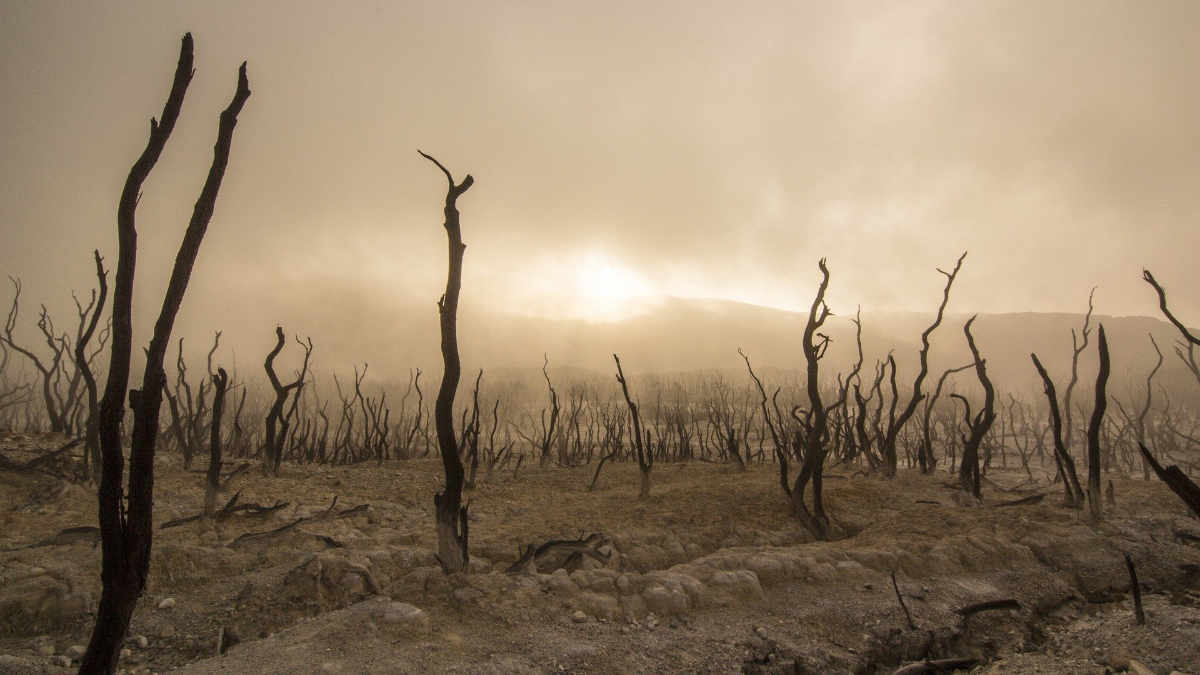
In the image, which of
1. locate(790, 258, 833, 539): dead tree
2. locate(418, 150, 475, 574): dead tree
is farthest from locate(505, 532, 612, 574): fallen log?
locate(790, 258, 833, 539): dead tree

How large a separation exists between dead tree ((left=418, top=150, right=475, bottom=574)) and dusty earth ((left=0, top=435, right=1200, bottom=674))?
0.94 ft

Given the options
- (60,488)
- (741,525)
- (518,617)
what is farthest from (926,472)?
(60,488)

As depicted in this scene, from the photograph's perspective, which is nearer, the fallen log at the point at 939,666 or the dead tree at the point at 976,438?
the fallen log at the point at 939,666

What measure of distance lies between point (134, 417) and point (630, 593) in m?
3.46

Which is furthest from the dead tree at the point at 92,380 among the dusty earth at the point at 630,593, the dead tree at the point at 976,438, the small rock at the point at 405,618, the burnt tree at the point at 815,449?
the dead tree at the point at 976,438

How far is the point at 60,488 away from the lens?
6.82 meters

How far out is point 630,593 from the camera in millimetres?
4359

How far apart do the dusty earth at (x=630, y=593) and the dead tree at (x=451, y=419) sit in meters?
0.29

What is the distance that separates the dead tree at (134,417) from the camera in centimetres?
241

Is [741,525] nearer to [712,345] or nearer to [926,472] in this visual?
[926,472]

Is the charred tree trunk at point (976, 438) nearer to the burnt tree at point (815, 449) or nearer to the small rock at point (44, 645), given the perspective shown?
the burnt tree at point (815, 449)

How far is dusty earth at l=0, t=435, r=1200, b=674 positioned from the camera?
3.60 meters

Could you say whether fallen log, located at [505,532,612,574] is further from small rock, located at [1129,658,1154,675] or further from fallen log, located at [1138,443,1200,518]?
fallen log, located at [1138,443,1200,518]

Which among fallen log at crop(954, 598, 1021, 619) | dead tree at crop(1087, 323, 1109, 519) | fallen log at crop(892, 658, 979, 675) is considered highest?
dead tree at crop(1087, 323, 1109, 519)
